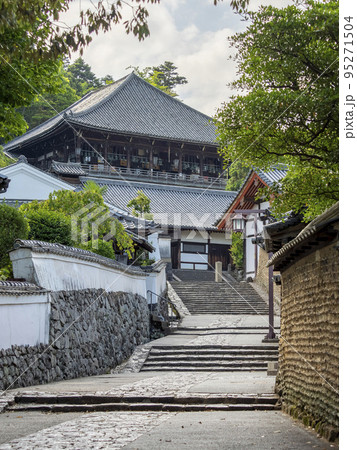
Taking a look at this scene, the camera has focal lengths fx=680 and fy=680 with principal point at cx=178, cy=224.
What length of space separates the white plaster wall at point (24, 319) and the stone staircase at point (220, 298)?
16142mm

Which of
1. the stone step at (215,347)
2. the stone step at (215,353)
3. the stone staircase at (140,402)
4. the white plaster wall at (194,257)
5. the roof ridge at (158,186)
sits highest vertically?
the roof ridge at (158,186)

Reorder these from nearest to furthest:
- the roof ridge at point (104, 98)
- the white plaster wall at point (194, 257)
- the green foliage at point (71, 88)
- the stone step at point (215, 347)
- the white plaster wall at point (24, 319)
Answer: the white plaster wall at point (24, 319) < the stone step at point (215, 347) < the white plaster wall at point (194, 257) < the roof ridge at point (104, 98) < the green foliage at point (71, 88)

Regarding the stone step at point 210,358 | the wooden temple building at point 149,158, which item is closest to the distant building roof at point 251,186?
the wooden temple building at point 149,158

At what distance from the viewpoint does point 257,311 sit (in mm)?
29594

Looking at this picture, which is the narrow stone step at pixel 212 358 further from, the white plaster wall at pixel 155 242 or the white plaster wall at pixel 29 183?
the white plaster wall at pixel 29 183

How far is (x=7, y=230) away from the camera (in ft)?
49.0

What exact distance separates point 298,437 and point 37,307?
6819 mm

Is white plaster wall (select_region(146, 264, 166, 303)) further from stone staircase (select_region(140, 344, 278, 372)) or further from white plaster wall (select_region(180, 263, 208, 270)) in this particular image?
white plaster wall (select_region(180, 263, 208, 270))

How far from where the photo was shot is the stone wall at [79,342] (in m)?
12.4

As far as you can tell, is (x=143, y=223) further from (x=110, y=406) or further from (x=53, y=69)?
(x=110, y=406)

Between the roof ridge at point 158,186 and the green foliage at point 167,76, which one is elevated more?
the green foliage at point 167,76
